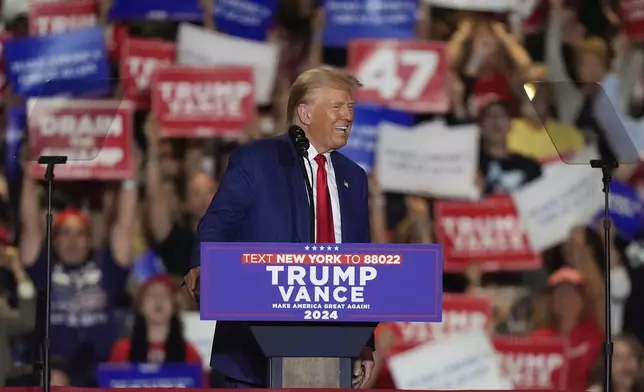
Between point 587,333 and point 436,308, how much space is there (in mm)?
3471

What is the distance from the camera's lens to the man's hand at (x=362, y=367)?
374 centimetres

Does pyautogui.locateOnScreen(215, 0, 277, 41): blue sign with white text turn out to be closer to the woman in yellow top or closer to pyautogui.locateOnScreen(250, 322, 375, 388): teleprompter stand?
the woman in yellow top

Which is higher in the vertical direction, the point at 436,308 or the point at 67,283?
the point at 436,308

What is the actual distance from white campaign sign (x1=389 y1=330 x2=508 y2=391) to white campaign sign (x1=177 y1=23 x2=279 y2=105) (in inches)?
52.7

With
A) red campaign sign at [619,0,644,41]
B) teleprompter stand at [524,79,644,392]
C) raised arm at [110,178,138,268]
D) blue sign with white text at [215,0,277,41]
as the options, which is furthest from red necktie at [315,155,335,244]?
red campaign sign at [619,0,644,41]

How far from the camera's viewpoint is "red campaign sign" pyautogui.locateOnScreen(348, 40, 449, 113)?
6852 mm

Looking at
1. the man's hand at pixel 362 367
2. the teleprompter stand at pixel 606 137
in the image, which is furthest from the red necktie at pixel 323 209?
the teleprompter stand at pixel 606 137

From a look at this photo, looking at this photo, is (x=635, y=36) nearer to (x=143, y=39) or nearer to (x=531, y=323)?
(x=531, y=323)

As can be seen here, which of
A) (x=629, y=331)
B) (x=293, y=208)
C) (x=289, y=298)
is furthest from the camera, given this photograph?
(x=629, y=331)

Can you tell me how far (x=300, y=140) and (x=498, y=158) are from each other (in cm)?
332

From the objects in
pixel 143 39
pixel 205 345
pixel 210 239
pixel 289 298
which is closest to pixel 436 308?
pixel 289 298

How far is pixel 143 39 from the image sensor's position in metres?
6.89

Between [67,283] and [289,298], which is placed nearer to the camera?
[289,298]

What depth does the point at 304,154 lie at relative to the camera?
3.64 m
